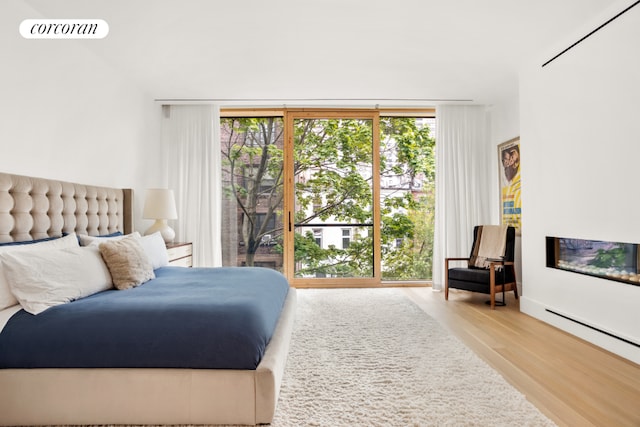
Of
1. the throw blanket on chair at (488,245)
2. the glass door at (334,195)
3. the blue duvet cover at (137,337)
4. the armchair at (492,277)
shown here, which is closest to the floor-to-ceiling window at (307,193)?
the glass door at (334,195)

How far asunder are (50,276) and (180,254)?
2.38 meters

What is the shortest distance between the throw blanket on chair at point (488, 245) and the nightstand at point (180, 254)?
3.57m

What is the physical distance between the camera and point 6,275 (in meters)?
2.02

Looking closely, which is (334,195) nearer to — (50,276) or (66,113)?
(66,113)

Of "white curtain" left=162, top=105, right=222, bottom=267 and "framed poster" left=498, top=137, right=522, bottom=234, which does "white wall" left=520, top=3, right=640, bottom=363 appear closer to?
"framed poster" left=498, top=137, right=522, bottom=234

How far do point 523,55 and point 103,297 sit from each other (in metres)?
4.12

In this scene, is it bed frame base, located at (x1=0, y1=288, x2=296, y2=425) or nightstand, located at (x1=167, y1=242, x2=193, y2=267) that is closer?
bed frame base, located at (x1=0, y1=288, x2=296, y2=425)

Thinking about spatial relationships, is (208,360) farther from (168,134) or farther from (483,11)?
(168,134)

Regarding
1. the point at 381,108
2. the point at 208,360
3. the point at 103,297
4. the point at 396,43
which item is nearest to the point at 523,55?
the point at 396,43

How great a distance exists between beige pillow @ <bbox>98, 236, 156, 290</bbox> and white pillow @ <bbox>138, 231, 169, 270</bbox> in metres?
0.41

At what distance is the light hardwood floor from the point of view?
1.97 meters

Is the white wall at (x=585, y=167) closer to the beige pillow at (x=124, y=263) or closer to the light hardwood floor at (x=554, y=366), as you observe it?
the light hardwood floor at (x=554, y=366)

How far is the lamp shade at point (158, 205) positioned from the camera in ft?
14.1

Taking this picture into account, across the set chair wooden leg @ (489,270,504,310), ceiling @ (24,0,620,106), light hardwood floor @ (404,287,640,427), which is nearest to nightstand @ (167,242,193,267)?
ceiling @ (24,0,620,106)
